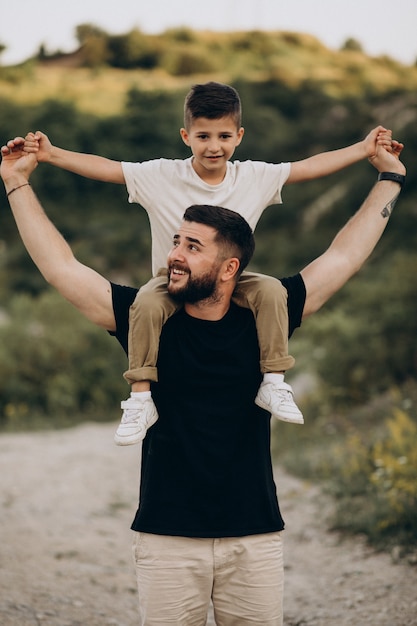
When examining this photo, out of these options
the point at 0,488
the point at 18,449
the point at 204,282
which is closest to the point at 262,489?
the point at 204,282

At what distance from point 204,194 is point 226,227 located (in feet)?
2.37

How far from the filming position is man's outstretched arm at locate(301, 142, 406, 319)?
3.40 metres

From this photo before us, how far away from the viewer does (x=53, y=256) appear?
10.6 ft

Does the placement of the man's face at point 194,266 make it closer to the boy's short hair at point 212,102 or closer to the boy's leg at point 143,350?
the boy's leg at point 143,350

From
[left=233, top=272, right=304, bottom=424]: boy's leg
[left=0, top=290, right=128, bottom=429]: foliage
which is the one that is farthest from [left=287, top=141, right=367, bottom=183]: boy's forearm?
[left=0, top=290, right=128, bottom=429]: foliage

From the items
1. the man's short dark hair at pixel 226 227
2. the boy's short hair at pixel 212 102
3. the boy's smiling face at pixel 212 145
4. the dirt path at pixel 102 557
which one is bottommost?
the dirt path at pixel 102 557

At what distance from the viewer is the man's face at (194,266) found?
3.22 metres

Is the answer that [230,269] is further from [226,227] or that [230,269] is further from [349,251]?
[349,251]

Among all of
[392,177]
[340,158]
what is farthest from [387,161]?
[340,158]

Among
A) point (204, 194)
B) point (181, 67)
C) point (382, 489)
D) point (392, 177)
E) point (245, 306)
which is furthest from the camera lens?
point (181, 67)

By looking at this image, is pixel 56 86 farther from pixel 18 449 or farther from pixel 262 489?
pixel 262 489

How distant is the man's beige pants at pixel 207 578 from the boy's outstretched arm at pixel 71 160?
1.54 meters

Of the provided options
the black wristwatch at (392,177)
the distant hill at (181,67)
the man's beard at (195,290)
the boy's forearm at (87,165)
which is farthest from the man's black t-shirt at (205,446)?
the distant hill at (181,67)

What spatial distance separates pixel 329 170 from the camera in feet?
12.8
